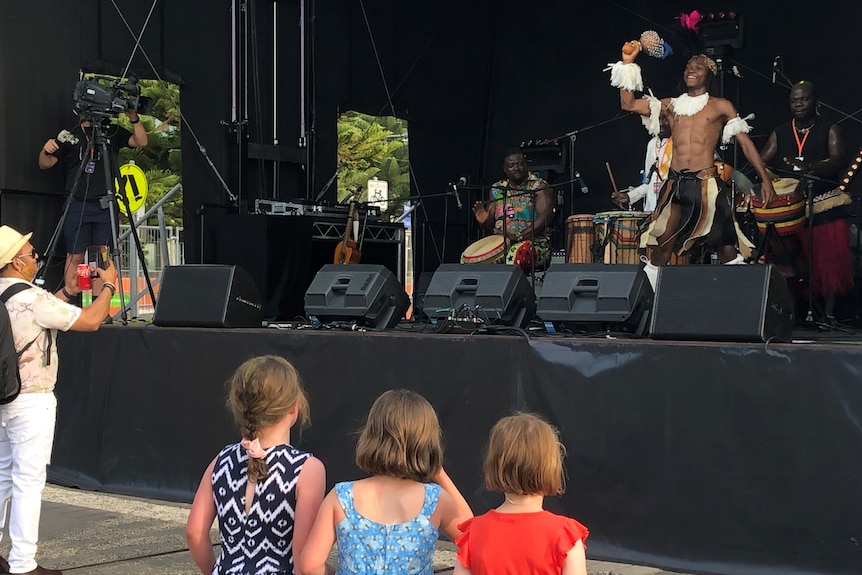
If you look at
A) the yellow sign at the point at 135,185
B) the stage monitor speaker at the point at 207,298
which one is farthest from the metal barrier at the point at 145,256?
the stage monitor speaker at the point at 207,298

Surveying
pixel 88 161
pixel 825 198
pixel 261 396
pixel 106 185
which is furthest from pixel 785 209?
pixel 261 396

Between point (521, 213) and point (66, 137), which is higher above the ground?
point (66, 137)

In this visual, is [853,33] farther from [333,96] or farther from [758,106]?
[333,96]

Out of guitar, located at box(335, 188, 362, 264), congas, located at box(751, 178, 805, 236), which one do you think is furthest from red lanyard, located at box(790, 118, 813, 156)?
guitar, located at box(335, 188, 362, 264)

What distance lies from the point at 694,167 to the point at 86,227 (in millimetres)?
4726

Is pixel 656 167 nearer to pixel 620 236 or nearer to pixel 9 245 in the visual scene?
pixel 620 236

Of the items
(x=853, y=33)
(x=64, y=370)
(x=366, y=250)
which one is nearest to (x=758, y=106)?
(x=853, y=33)

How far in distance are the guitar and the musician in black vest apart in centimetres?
364

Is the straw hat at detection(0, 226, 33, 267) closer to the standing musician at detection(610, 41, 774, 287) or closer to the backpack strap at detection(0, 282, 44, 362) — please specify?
the backpack strap at detection(0, 282, 44, 362)

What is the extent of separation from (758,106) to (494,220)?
9.18 ft

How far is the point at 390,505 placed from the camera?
257 cm

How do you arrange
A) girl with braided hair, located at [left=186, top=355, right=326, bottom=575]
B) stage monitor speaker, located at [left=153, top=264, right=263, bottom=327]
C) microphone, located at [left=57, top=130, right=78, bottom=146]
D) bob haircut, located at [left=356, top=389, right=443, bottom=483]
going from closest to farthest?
bob haircut, located at [left=356, top=389, right=443, bottom=483], girl with braided hair, located at [left=186, top=355, right=326, bottom=575], stage monitor speaker, located at [left=153, top=264, right=263, bottom=327], microphone, located at [left=57, top=130, right=78, bottom=146]

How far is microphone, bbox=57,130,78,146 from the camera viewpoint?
7672 millimetres

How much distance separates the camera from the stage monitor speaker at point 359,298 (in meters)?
5.99
